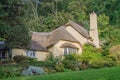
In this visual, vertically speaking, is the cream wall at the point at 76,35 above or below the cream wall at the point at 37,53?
above

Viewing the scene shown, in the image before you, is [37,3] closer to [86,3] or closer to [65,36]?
[86,3]

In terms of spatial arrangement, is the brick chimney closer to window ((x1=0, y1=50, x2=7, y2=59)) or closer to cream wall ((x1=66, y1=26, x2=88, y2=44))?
cream wall ((x1=66, y1=26, x2=88, y2=44))

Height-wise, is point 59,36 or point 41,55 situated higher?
point 59,36

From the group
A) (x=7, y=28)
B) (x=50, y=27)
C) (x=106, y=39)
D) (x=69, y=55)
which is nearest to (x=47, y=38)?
(x=69, y=55)

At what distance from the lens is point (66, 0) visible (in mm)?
99438

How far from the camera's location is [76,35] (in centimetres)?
6756

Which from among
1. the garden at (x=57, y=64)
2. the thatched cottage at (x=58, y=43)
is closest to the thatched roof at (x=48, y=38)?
the thatched cottage at (x=58, y=43)

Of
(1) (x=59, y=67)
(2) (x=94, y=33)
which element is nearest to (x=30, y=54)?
(2) (x=94, y=33)

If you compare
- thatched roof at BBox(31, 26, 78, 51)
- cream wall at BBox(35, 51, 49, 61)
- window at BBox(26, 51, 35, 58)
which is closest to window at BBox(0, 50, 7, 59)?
window at BBox(26, 51, 35, 58)

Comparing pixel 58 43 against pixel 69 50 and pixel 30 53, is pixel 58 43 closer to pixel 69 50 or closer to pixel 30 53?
pixel 69 50

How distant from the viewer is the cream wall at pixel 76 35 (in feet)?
219

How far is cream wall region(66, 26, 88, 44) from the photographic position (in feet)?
219

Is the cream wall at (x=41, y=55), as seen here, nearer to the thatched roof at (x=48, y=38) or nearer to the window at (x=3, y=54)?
the thatched roof at (x=48, y=38)

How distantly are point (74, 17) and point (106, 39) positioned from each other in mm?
18305
